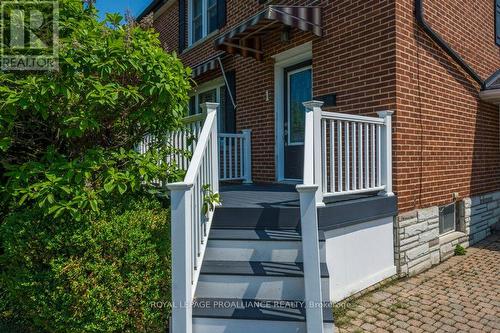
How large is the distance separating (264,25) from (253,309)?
161 inches

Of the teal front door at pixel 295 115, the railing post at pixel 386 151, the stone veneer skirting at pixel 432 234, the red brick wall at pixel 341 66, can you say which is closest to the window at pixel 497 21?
the stone veneer skirting at pixel 432 234

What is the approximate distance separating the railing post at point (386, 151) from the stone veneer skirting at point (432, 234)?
47cm

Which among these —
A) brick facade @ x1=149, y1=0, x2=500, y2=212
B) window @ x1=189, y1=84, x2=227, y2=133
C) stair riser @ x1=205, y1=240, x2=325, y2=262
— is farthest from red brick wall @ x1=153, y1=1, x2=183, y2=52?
stair riser @ x1=205, y1=240, x2=325, y2=262

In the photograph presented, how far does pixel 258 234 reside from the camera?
3.43 meters

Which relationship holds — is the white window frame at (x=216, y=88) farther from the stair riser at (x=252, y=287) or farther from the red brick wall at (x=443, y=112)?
the stair riser at (x=252, y=287)

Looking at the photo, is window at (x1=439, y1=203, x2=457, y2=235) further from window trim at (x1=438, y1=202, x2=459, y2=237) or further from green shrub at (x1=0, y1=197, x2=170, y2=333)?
green shrub at (x1=0, y1=197, x2=170, y2=333)

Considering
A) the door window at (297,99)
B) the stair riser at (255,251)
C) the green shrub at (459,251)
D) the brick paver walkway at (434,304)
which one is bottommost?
the brick paver walkway at (434,304)

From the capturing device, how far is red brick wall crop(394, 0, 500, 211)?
436cm

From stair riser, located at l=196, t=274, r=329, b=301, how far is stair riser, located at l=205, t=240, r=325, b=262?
0.96 ft

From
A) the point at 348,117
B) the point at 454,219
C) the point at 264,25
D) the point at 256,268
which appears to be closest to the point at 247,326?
the point at 256,268

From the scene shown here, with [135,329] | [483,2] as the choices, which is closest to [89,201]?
[135,329]

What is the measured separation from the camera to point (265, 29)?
18.5 feet

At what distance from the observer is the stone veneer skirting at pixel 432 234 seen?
4.32 meters

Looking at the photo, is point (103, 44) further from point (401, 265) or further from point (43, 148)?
point (401, 265)
